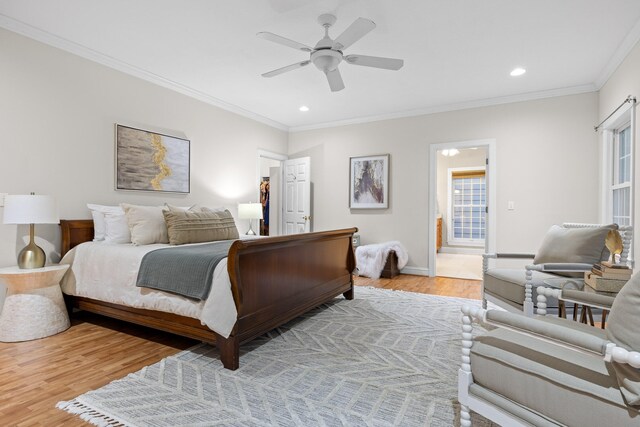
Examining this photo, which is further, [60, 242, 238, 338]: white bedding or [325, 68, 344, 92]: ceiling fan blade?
[325, 68, 344, 92]: ceiling fan blade

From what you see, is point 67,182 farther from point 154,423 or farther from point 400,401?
point 400,401

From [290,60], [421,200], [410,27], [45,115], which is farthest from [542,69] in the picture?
[45,115]

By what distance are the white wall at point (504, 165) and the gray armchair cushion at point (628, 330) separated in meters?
3.84

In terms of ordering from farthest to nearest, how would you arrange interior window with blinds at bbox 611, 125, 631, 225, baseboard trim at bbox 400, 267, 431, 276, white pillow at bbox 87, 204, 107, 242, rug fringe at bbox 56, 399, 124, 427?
baseboard trim at bbox 400, 267, 431, 276 → interior window with blinds at bbox 611, 125, 631, 225 → white pillow at bbox 87, 204, 107, 242 → rug fringe at bbox 56, 399, 124, 427

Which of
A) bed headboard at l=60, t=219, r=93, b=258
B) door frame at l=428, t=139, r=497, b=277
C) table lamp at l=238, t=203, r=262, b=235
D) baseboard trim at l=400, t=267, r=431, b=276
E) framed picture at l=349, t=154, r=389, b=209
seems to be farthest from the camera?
framed picture at l=349, t=154, r=389, b=209

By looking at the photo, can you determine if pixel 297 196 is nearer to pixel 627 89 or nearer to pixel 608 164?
pixel 608 164

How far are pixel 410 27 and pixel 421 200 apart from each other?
2917 millimetres

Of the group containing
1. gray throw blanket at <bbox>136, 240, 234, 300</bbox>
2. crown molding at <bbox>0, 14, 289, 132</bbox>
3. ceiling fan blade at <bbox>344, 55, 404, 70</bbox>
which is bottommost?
gray throw blanket at <bbox>136, 240, 234, 300</bbox>

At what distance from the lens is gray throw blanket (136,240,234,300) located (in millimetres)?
2260

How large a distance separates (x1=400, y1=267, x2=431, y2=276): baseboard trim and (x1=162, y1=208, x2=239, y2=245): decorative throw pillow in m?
2.94

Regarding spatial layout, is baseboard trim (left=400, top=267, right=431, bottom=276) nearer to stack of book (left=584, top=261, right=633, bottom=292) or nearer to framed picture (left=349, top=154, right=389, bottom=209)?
framed picture (left=349, top=154, right=389, bottom=209)

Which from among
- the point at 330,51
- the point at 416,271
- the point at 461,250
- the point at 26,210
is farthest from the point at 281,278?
the point at 461,250

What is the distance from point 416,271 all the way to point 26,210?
484 cm

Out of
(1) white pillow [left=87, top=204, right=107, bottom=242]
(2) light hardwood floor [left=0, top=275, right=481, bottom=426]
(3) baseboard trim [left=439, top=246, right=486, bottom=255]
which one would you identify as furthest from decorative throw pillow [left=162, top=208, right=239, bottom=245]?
(3) baseboard trim [left=439, top=246, right=486, bottom=255]
